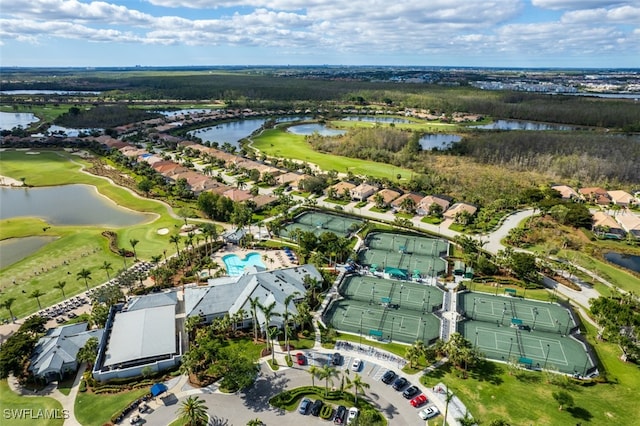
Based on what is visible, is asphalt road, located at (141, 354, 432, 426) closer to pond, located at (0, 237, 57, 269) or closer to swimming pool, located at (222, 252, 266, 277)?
swimming pool, located at (222, 252, 266, 277)

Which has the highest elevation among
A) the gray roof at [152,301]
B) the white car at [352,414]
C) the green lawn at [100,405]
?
the gray roof at [152,301]

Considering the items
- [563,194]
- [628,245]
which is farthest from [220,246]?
[563,194]

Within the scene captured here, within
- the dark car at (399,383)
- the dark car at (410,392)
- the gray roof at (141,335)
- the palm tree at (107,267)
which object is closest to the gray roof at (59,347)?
the gray roof at (141,335)

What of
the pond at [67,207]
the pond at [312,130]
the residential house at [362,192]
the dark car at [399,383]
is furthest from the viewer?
the pond at [312,130]

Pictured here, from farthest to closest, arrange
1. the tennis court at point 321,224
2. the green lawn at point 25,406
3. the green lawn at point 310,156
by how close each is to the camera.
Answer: the green lawn at point 310,156 < the tennis court at point 321,224 < the green lawn at point 25,406

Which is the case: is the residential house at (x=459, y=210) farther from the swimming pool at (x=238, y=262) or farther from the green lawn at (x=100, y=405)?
the green lawn at (x=100, y=405)

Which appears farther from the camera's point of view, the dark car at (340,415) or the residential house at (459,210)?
the residential house at (459,210)

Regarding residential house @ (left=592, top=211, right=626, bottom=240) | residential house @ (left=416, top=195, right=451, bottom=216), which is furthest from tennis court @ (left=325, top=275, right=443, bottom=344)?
residential house @ (left=592, top=211, right=626, bottom=240)

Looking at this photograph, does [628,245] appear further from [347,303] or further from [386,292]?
[347,303]

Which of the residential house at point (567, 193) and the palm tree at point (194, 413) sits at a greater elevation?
the residential house at point (567, 193)
